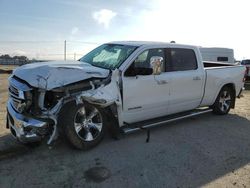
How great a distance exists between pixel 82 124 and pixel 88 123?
4.7 inches

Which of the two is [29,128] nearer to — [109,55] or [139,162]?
[139,162]

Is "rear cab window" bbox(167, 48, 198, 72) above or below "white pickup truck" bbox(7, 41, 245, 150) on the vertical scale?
above

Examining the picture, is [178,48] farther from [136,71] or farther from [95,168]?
[95,168]

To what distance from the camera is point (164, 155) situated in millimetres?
5039

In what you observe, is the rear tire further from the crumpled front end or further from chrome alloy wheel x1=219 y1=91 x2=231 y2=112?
the crumpled front end

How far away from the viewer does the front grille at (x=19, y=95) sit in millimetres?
4711

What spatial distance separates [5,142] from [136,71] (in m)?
2.79

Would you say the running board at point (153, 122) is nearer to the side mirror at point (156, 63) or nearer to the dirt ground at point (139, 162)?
the dirt ground at point (139, 162)

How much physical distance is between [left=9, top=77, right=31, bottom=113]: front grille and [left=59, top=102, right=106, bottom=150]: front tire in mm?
631

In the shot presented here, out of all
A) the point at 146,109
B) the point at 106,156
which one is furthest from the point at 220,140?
the point at 106,156

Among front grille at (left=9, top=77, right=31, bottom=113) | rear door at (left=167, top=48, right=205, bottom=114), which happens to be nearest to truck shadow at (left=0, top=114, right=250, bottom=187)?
rear door at (left=167, top=48, right=205, bottom=114)

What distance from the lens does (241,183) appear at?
4.12m

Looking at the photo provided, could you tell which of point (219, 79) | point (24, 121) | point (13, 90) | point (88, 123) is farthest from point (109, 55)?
point (219, 79)

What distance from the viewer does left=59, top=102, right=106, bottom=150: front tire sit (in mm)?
4794
